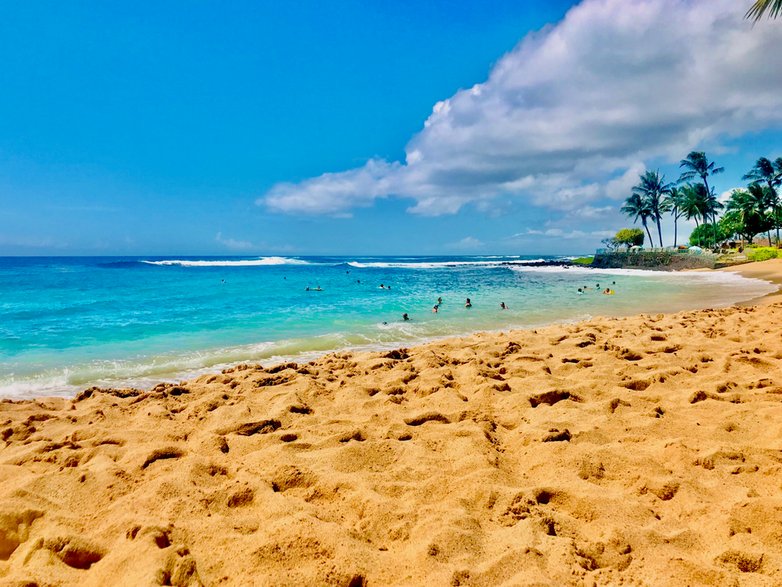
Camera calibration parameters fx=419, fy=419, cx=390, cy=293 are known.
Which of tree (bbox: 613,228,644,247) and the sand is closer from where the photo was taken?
the sand

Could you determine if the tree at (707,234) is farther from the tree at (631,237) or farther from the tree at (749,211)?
the tree at (631,237)

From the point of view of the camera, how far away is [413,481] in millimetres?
3129

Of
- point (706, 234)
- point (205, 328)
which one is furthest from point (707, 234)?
point (205, 328)

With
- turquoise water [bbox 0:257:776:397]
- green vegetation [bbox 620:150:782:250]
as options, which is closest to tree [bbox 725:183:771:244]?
green vegetation [bbox 620:150:782:250]

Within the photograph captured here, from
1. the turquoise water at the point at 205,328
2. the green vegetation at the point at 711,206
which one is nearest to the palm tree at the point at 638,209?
the green vegetation at the point at 711,206

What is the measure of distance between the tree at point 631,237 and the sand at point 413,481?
213 ft

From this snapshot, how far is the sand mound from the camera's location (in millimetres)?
2275

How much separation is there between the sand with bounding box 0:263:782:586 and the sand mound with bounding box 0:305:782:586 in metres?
0.01

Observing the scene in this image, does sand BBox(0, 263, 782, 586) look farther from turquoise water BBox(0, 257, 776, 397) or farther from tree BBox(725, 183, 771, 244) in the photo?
tree BBox(725, 183, 771, 244)

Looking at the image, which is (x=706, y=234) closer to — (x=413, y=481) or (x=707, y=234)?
(x=707, y=234)

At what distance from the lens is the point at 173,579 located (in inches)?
85.7

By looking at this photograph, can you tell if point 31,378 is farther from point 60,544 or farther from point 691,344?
point 691,344

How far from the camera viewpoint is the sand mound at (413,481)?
89.6 inches

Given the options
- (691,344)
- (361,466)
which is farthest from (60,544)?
(691,344)
